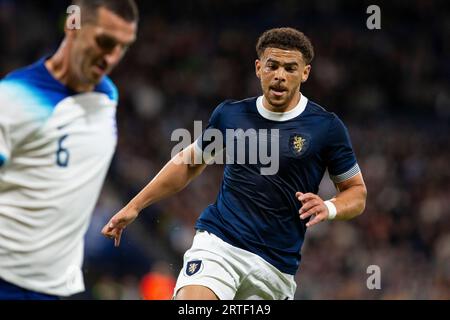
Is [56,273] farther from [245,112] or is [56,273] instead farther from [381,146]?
[381,146]

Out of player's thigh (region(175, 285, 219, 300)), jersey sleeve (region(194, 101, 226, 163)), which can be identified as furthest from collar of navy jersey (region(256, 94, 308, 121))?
player's thigh (region(175, 285, 219, 300))

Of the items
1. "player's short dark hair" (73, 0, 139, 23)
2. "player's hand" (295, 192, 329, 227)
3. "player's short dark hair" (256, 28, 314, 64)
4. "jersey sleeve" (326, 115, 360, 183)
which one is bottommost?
"player's hand" (295, 192, 329, 227)

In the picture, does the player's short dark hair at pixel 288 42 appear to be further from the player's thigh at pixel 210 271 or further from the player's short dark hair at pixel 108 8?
the player's short dark hair at pixel 108 8

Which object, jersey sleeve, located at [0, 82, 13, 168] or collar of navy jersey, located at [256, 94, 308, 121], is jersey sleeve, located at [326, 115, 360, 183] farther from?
jersey sleeve, located at [0, 82, 13, 168]

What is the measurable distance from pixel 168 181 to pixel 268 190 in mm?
726

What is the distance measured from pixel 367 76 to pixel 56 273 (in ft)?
46.6

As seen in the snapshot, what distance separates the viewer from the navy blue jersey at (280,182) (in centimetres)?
548

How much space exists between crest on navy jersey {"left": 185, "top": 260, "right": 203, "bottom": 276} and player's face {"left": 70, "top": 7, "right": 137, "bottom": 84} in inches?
83.4

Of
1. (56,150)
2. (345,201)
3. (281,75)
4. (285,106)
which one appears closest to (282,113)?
(285,106)

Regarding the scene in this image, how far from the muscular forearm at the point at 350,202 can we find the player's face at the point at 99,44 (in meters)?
2.31

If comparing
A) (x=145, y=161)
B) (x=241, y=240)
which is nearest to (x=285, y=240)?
(x=241, y=240)

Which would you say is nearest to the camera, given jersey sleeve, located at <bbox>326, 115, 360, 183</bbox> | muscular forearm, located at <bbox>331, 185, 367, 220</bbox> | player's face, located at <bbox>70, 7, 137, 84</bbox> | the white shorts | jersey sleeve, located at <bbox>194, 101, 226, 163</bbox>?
player's face, located at <bbox>70, 7, 137, 84</bbox>

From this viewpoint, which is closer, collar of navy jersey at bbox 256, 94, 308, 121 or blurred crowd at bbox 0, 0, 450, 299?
collar of navy jersey at bbox 256, 94, 308, 121

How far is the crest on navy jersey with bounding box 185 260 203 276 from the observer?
5410 mm
